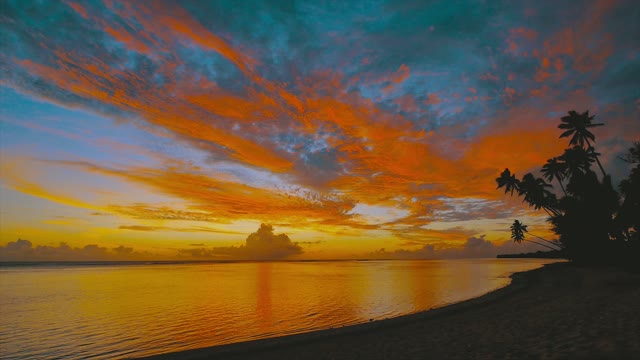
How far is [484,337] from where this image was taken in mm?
14164

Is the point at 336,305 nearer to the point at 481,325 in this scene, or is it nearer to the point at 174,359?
the point at 481,325

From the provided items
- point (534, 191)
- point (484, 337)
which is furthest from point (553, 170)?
point (484, 337)

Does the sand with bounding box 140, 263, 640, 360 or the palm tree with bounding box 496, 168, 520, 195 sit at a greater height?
the palm tree with bounding box 496, 168, 520, 195

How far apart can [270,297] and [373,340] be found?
26015 mm

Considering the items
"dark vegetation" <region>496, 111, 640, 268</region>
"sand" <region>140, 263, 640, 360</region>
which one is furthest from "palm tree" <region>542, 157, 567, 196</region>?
"sand" <region>140, 263, 640, 360</region>

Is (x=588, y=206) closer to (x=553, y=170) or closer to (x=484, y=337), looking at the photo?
(x=553, y=170)

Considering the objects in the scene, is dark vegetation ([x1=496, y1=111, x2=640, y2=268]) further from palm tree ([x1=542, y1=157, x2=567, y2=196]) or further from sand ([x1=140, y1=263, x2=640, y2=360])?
sand ([x1=140, y1=263, x2=640, y2=360])

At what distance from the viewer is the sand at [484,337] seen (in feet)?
37.6

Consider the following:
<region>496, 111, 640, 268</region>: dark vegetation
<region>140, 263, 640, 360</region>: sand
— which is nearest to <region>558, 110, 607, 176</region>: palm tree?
<region>496, 111, 640, 268</region>: dark vegetation

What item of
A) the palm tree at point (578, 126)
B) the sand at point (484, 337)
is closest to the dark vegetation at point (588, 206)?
the palm tree at point (578, 126)

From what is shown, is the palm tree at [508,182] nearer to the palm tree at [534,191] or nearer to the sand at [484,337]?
the palm tree at [534,191]

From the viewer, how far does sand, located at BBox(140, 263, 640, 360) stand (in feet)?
37.6

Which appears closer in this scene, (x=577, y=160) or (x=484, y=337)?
(x=484, y=337)

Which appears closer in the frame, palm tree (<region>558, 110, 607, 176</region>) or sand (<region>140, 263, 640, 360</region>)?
sand (<region>140, 263, 640, 360</region>)
